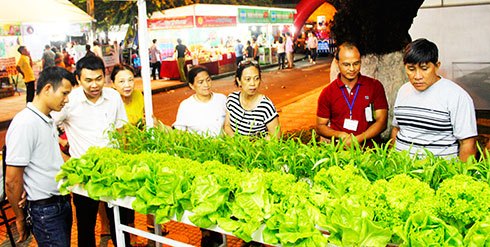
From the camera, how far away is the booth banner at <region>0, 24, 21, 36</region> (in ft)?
27.4

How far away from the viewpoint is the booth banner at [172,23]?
51.0 ft

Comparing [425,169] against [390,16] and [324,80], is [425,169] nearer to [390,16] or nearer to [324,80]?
[390,16]

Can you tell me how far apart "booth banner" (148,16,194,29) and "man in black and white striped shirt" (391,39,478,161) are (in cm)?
1335

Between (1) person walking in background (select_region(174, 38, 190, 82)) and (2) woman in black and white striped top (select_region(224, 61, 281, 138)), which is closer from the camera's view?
(2) woman in black and white striped top (select_region(224, 61, 281, 138))

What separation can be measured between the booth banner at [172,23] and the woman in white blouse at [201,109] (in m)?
12.3

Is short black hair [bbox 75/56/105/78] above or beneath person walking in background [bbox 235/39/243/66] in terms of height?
beneath

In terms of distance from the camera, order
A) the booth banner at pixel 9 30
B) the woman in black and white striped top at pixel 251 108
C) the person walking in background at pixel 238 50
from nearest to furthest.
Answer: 1. the woman in black and white striped top at pixel 251 108
2. the booth banner at pixel 9 30
3. the person walking in background at pixel 238 50

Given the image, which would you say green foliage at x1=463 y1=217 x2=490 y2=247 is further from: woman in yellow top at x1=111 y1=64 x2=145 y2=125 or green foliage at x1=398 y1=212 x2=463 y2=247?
woman in yellow top at x1=111 y1=64 x2=145 y2=125

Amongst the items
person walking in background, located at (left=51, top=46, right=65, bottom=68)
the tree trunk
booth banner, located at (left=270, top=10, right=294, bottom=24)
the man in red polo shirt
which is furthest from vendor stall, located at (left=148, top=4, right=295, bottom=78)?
the man in red polo shirt

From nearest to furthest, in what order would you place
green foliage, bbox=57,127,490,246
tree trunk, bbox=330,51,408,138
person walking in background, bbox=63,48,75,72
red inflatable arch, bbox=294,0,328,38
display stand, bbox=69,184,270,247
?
green foliage, bbox=57,127,490,246
display stand, bbox=69,184,270,247
tree trunk, bbox=330,51,408,138
person walking in background, bbox=63,48,75,72
red inflatable arch, bbox=294,0,328,38

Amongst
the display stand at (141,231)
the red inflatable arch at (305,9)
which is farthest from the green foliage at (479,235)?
the red inflatable arch at (305,9)

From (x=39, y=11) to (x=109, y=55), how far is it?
7297 mm

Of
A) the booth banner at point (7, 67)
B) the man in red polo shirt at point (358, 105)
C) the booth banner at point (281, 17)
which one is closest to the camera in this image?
the man in red polo shirt at point (358, 105)

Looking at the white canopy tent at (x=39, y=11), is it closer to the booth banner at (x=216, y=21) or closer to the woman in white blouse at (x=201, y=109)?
the woman in white blouse at (x=201, y=109)
